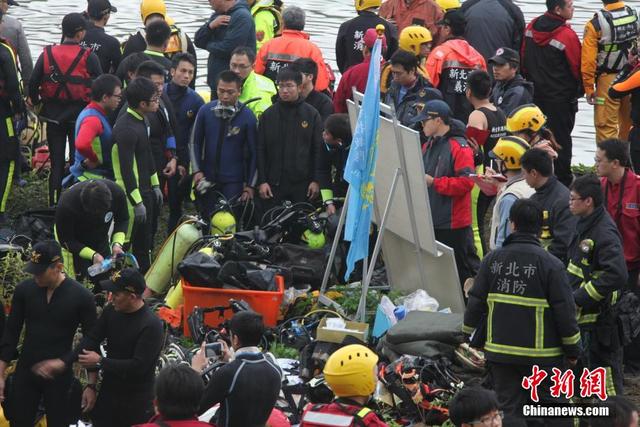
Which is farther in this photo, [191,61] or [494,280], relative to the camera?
[191,61]

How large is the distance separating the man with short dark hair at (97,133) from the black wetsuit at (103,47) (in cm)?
236

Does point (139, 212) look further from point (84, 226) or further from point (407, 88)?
point (407, 88)

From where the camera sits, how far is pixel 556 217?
918 cm

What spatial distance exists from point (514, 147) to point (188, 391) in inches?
163

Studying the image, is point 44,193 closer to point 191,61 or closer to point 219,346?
point 191,61

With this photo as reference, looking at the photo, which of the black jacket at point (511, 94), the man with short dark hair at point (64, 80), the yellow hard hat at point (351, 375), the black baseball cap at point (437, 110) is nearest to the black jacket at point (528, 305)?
the yellow hard hat at point (351, 375)

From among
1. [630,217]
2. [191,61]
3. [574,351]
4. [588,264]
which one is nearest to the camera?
[574,351]

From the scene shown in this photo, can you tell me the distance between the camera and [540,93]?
13.8 meters

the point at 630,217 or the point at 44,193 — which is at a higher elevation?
the point at 630,217

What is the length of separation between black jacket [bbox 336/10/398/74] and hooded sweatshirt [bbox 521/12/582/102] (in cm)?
144

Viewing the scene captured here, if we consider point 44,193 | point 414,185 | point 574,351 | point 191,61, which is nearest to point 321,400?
point 574,351

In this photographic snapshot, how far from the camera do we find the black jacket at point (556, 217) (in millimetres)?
9125

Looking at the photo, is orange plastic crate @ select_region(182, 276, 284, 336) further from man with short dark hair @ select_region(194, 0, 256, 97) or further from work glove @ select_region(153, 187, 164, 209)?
man with short dark hair @ select_region(194, 0, 256, 97)

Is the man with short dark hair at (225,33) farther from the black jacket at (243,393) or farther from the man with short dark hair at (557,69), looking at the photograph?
the black jacket at (243,393)
